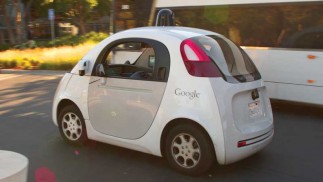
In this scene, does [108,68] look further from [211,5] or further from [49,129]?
[211,5]

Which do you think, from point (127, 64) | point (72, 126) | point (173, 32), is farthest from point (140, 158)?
point (173, 32)

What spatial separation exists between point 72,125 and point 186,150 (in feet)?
6.39

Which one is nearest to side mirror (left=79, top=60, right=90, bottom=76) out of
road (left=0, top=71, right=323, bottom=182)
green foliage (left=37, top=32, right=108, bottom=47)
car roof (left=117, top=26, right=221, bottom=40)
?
car roof (left=117, top=26, right=221, bottom=40)

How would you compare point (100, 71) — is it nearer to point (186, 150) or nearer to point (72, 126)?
point (72, 126)

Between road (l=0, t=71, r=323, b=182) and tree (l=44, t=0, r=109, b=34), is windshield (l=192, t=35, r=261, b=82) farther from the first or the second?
tree (l=44, t=0, r=109, b=34)

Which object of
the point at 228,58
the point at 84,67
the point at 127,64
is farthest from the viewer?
the point at 127,64

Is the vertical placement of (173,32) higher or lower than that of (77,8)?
higher

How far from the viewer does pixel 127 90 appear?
5141mm

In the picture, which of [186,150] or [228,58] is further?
[228,58]

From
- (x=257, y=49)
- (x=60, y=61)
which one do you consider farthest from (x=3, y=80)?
(x=257, y=49)

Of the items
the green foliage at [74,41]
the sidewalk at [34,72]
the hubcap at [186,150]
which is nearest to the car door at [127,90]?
the hubcap at [186,150]

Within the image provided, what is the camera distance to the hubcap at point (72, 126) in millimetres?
5832

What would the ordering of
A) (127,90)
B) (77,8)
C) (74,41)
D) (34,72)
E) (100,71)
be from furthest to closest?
(77,8), (74,41), (34,72), (100,71), (127,90)

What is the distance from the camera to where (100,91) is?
5410mm
